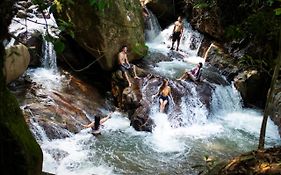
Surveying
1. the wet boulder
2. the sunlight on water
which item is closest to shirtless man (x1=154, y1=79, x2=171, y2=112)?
the wet boulder

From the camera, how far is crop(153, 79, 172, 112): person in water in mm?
10094

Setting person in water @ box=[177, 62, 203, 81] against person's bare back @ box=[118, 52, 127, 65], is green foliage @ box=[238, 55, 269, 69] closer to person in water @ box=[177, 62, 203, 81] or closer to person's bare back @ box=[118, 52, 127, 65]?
person in water @ box=[177, 62, 203, 81]

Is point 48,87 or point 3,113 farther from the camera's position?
point 48,87

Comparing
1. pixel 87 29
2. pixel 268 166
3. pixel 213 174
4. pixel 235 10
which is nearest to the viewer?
pixel 268 166

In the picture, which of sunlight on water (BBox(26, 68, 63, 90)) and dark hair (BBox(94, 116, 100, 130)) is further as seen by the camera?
sunlight on water (BBox(26, 68, 63, 90))

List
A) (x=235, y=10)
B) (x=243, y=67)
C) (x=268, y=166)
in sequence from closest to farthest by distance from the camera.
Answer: (x=268, y=166) → (x=243, y=67) → (x=235, y=10)

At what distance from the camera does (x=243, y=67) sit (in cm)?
1220

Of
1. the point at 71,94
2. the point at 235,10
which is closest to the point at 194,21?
the point at 235,10

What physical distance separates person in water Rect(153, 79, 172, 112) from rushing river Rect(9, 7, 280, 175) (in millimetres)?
201

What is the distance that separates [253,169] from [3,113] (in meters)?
1.73

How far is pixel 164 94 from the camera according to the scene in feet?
33.5

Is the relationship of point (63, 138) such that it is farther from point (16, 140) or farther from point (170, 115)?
point (16, 140)

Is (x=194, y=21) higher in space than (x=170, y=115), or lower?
higher

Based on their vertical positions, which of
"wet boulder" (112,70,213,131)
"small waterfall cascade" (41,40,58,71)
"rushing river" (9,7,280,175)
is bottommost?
"rushing river" (9,7,280,175)
